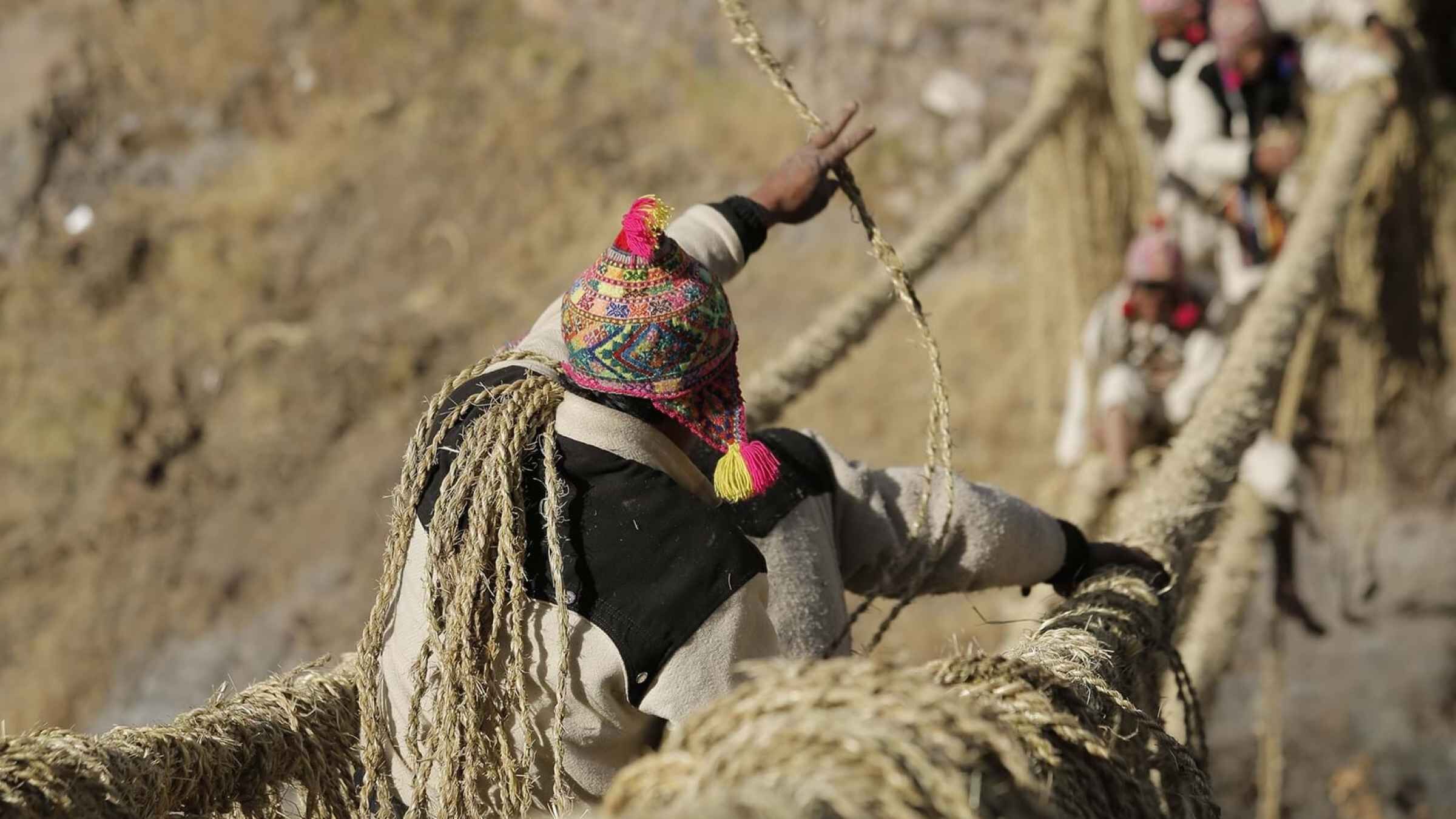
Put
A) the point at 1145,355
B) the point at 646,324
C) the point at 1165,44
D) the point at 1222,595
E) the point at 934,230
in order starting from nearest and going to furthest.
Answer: the point at 646,324 < the point at 1222,595 < the point at 934,230 < the point at 1145,355 < the point at 1165,44

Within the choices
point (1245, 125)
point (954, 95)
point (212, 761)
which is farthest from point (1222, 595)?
point (954, 95)

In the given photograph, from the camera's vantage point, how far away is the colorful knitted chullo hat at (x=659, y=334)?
3.18 ft

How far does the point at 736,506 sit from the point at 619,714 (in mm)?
202

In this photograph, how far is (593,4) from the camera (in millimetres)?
6535

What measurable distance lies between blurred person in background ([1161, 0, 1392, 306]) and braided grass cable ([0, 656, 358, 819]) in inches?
87.4

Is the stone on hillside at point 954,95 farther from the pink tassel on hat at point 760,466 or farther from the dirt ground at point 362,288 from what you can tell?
the pink tassel on hat at point 760,466

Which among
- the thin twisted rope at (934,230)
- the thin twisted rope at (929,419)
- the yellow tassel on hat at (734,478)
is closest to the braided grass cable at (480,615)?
the yellow tassel on hat at (734,478)

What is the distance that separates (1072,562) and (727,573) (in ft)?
1.36

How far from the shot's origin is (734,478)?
3.25 ft

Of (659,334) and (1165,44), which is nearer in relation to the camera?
(659,334)

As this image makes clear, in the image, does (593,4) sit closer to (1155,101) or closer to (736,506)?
(1155,101)

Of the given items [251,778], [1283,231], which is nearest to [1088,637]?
[251,778]

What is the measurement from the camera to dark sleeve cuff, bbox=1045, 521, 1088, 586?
1.24 metres

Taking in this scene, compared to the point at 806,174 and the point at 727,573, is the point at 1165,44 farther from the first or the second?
the point at 727,573
